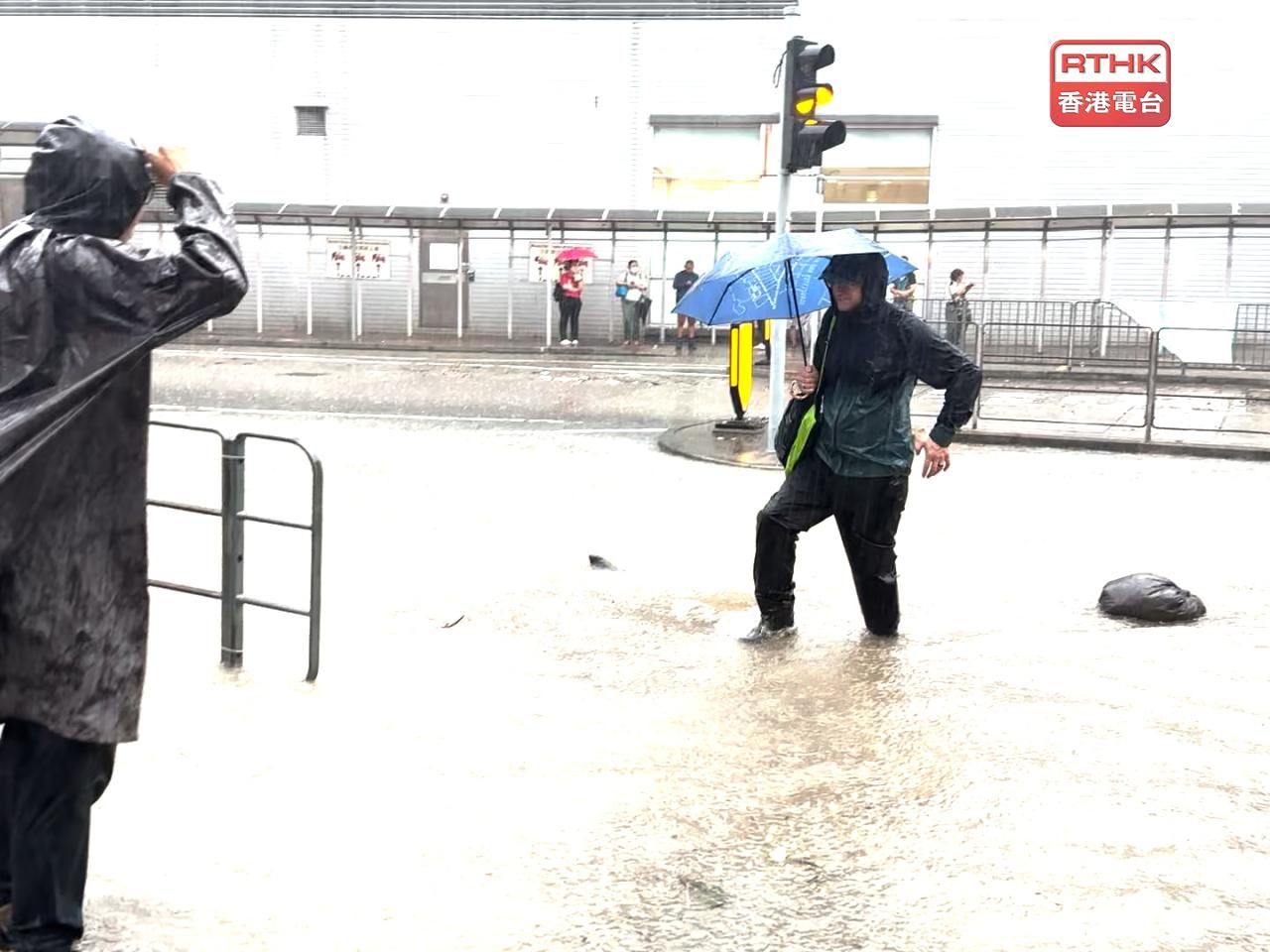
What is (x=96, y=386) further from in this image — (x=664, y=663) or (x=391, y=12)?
(x=391, y=12)

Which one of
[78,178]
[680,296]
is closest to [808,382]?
[78,178]

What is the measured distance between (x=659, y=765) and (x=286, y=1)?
30.0m

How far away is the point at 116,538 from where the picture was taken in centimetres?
312

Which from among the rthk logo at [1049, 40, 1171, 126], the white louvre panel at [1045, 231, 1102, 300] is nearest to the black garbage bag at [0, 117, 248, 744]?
the white louvre panel at [1045, 231, 1102, 300]

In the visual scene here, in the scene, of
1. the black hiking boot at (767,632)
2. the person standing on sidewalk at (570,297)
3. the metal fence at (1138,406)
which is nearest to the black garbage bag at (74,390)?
the black hiking boot at (767,632)

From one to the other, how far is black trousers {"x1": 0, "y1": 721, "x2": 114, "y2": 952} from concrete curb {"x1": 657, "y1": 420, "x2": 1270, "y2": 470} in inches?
397

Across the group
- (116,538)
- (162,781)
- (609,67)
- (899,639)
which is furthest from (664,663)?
(609,67)

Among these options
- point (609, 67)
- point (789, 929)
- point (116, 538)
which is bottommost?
point (789, 929)

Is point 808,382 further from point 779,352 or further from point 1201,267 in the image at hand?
point 1201,267

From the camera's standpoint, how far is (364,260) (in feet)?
97.9

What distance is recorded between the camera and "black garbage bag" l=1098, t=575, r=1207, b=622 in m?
7.20

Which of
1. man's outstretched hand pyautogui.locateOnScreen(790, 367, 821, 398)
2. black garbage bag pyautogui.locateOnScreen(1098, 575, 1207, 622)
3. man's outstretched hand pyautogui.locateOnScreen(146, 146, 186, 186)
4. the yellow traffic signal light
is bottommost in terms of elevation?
black garbage bag pyautogui.locateOnScreen(1098, 575, 1207, 622)

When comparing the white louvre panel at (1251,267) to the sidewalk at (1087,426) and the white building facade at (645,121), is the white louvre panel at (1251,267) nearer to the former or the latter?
the white building facade at (645,121)

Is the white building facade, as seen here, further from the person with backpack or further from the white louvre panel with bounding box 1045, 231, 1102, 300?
the person with backpack
